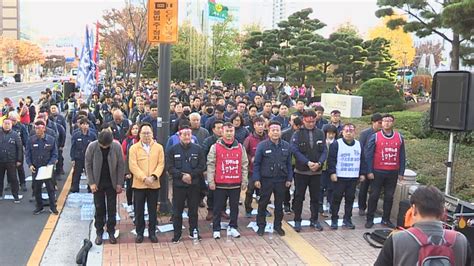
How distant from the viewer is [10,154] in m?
9.80

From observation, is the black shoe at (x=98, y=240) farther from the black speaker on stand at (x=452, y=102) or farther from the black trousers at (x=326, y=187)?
the black speaker on stand at (x=452, y=102)

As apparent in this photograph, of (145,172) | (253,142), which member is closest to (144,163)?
(145,172)

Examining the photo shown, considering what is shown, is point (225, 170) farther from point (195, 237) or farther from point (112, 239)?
point (112, 239)

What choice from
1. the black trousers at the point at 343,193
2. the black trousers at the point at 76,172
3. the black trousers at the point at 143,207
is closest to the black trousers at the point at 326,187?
the black trousers at the point at 343,193

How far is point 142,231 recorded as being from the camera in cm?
731

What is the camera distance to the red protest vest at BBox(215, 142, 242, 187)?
745 centimetres

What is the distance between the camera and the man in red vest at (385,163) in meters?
8.16

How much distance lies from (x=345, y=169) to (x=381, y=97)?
1490cm

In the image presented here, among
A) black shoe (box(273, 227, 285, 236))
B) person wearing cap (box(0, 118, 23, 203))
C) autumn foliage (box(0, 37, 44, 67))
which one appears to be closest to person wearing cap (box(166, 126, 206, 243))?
black shoe (box(273, 227, 285, 236))

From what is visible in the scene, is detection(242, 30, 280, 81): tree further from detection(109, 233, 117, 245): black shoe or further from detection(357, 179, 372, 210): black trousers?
detection(109, 233, 117, 245): black shoe

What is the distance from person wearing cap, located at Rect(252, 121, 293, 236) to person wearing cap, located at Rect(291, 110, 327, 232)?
28 centimetres

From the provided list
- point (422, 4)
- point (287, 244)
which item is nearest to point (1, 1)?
point (422, 4)

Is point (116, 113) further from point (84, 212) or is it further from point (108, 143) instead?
point (108, 143)

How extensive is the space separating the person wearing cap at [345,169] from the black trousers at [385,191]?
264 millimetres
